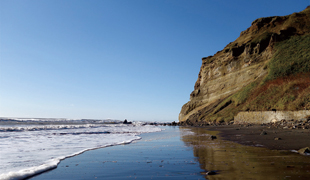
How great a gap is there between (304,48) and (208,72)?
22363 millimetres

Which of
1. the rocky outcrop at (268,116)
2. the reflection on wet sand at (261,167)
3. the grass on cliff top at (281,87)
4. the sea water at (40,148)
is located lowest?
the sea water at (40,148)

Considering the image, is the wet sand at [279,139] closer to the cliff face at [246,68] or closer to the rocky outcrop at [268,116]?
the rocky outcrop at [268,116]

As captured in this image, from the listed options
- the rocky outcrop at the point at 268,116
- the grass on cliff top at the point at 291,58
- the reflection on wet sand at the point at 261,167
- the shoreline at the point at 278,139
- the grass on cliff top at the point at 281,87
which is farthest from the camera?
the grass on cliff top at the point at 291,58

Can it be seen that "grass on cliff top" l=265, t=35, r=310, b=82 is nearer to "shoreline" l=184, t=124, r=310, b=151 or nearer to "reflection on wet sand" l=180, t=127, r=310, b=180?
"shoreline" l=184, t=124, r=310, b=151

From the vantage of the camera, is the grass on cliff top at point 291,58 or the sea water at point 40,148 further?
the grass on cliff top at point 291,58

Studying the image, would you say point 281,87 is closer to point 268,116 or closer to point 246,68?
point 268,116

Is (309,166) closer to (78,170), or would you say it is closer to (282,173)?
(282,173)

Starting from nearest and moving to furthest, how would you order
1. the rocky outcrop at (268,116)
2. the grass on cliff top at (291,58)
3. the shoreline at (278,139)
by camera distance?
1. the shoreline at (278,139)
2. the rocky outcrop at (268,116)
3. the grass on cliff top at (291,58)

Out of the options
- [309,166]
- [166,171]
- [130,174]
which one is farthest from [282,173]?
[130,174]

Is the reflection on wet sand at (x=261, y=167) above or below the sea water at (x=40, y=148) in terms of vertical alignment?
above

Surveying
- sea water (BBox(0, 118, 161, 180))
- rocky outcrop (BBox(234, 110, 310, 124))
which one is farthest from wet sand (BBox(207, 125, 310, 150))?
sea water (BBox(0, 118, 161, 180))

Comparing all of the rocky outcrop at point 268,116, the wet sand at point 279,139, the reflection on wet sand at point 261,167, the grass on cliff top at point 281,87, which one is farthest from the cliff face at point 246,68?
the reflection on wet sand at point 261,167

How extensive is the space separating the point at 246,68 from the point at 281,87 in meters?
15.6

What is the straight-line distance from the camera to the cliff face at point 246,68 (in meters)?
30.7
